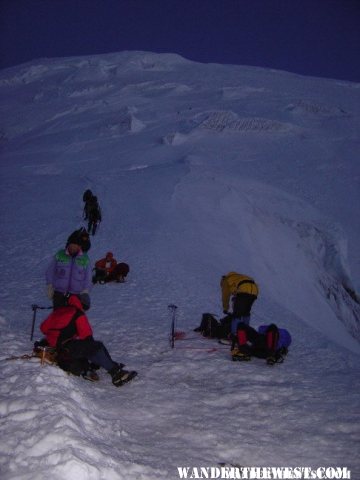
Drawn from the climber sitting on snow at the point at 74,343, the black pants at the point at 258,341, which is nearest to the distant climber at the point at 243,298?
the black pants at the point at 258,341

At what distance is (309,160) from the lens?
34000 mm

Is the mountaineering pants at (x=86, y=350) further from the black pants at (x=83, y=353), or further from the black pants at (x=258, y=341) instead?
the black pants at (x=258, y=341)

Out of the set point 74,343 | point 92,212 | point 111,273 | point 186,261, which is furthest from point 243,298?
point 92,212

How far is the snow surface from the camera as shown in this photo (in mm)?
3920

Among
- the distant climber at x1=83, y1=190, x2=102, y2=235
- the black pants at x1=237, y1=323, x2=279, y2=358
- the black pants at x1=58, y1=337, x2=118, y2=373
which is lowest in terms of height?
the black pants at x1=58, y1=337, x2=118, y2=373

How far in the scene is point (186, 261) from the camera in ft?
45.3

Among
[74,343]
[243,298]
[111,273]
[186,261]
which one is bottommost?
[74,343]

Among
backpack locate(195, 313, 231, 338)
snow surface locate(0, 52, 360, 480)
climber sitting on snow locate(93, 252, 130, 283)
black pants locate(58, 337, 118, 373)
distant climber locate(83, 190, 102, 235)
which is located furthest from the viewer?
distant climber locate(83, 190, 102, 235)

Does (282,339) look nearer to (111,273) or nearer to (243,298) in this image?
(243,298)

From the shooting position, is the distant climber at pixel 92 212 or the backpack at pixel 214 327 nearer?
the backpack at pixel 214 327

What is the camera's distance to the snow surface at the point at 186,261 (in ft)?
12.9

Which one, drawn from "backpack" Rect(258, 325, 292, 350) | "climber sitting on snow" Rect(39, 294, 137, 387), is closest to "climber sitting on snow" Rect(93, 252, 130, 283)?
"backpack" Rect(258, 325, 292, 350)

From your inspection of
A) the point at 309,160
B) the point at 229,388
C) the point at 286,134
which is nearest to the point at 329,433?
the point at 229,388

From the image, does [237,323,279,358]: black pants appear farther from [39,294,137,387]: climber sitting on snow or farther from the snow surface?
[39,294,137,387]: climber sitting on snow
